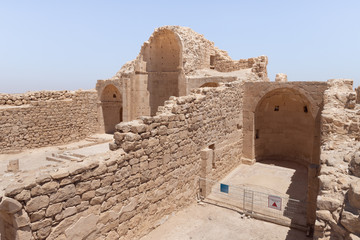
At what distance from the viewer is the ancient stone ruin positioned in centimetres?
354

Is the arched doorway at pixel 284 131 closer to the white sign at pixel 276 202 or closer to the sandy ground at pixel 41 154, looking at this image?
the white sign at pixel 276 202

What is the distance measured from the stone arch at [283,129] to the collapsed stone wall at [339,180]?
5705 millimetres

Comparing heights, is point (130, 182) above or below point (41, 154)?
above

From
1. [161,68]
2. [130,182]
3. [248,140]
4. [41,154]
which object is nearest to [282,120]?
[248,140]

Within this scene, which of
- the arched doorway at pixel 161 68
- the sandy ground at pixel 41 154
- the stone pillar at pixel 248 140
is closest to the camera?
the sandy ground at pixel 41 154

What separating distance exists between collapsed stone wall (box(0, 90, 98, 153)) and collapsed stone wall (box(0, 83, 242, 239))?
8.60 meters

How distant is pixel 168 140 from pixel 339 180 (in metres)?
3.72

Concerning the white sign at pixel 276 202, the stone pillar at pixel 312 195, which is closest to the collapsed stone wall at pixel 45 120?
the white sign at pixel 276 202

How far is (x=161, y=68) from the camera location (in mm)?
17375

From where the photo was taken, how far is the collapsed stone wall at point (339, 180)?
8.45 ft

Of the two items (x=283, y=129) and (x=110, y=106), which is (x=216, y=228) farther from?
(x=110, y=106)

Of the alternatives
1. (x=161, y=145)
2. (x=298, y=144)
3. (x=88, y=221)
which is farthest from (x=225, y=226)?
(x=298, y=144)

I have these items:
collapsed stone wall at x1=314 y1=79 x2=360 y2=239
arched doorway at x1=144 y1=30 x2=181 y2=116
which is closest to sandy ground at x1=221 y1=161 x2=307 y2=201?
collapsed stone wall at x1=314 y1=79 x2=360 y2=239

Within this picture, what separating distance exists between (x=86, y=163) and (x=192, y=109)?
353cm
